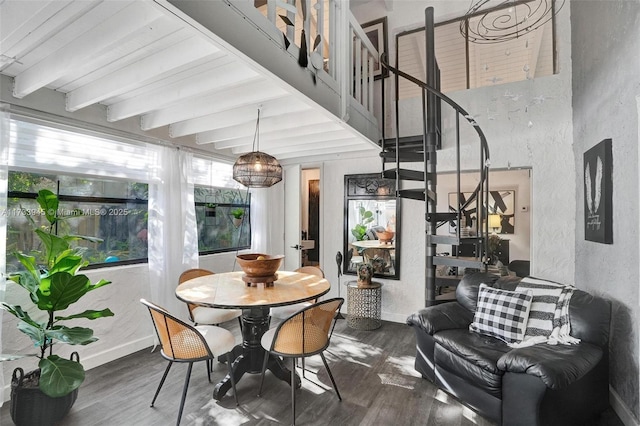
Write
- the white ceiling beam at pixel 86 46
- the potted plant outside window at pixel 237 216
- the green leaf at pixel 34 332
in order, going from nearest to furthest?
the white ceiling beam at pixel 86 46, the green leaf at pixel 34 332, the potted plant outside window at pixel 237 216

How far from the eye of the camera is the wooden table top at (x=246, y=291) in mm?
2172

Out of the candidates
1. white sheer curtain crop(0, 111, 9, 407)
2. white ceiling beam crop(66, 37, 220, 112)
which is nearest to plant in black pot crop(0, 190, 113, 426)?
white sheer curtain crop(0, 111, 9, 407)

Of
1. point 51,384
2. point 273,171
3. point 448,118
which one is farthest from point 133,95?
point 448,118

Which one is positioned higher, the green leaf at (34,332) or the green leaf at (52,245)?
the green leaf at (52,245)

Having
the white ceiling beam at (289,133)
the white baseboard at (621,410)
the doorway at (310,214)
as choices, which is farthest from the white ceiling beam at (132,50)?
the doorway at (310,214)

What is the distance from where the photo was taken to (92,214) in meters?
3.06

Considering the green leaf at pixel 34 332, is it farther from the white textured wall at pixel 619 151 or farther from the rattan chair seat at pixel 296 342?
the white textured wall at pixel 619 151

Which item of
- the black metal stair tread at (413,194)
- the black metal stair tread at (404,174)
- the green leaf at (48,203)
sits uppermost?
the black metal stair tread at (404,174)

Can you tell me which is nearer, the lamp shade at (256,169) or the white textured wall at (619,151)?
the white textured wall at (619,151)

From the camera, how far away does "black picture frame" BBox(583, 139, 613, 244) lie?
93.5 inches

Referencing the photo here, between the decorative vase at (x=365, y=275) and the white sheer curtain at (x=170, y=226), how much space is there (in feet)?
6.69

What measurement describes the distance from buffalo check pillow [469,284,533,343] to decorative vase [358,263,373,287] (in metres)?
1.56

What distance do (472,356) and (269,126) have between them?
2.69 m

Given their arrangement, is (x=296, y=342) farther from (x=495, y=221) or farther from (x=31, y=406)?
(x=495, y=221)
